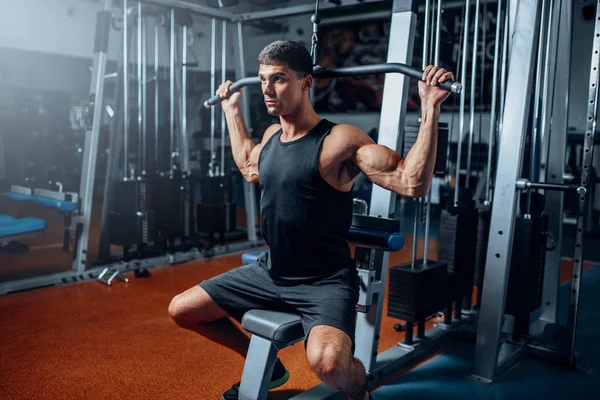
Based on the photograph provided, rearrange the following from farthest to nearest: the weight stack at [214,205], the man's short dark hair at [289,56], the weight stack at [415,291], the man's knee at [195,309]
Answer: the weight stack at [214,205], the weight stack at [415,291], the man's knee at [195,309], the man's short dark hair at [289,56]

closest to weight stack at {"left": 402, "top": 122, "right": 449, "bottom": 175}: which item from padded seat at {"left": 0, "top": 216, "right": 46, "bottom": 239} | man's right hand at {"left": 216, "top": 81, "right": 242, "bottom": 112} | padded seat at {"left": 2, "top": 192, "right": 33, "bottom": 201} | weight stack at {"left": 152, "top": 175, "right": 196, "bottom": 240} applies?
man's right hand at {"left": 216, "top": 81, "right": 242, "bottom": 112}

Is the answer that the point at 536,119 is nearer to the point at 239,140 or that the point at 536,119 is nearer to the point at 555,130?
the point at 555,130

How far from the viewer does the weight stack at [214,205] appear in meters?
4.17

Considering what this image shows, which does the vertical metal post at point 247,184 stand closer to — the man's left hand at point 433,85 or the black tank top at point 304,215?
the black tank top at point 304,215

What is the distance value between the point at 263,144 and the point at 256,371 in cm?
78

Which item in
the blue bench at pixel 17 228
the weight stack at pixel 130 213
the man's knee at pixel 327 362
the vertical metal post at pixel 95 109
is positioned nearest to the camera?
the man's knee at pixel 327 362

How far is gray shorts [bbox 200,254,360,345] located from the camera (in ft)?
5.33

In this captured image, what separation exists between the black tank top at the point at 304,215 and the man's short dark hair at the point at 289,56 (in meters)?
0.20

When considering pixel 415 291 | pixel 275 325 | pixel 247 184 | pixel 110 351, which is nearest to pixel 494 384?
pixel 415 291

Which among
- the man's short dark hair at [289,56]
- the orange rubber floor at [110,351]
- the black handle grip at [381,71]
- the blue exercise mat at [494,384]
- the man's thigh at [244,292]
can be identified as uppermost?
the man's short dark hair at [289,56]

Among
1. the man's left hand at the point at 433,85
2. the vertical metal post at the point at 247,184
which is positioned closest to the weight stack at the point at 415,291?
the man's left hand at the point at 433,85

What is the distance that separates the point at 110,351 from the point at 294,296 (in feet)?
3.95

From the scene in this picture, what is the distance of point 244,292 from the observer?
181 cm

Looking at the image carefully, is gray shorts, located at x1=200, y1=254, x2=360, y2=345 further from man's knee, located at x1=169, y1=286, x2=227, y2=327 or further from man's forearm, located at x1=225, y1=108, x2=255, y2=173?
man's forearm, located at x1=225, y1=108, x2=255, y2=173
